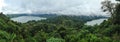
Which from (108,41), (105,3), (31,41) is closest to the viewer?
(108,41)

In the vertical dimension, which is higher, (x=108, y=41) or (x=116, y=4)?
(x=116, y=4)

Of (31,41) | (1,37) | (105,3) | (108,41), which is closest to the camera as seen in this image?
(108,41)

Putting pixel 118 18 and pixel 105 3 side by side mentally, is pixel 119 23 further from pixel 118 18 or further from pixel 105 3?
pixel 105 3

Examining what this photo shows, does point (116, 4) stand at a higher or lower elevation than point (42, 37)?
higher

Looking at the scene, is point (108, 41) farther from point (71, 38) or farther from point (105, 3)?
point (105, 3)

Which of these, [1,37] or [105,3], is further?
[105,3]

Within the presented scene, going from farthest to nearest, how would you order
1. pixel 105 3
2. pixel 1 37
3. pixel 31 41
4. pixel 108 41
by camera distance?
pixel 105 3, pixel 31 41, pixel 1 37, pixel 108 41

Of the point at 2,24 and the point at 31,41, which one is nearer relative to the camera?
the point at 31,41

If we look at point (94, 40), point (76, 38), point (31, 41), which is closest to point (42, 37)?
point (31, 41)

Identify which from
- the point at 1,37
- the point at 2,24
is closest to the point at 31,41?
the point at 1,37
